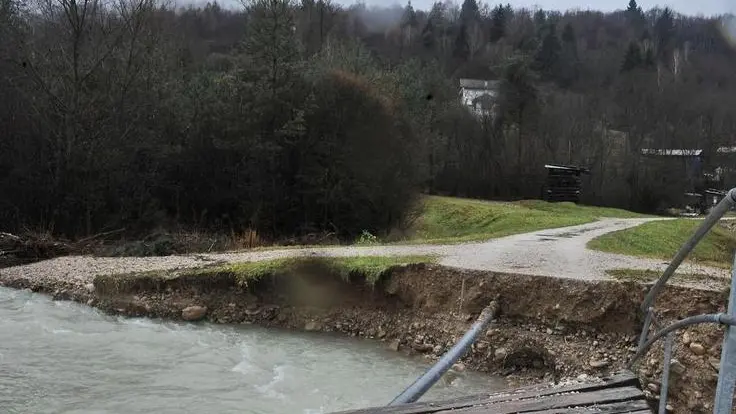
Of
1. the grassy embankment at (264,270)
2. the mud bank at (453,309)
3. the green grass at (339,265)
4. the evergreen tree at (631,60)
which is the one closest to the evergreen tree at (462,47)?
the evergreen tree at (631,60)

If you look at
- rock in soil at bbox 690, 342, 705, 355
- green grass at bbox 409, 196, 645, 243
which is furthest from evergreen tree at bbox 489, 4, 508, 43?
rock in soil at bbox 690, 342, 705, 355

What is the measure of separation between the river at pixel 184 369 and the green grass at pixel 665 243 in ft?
28.4

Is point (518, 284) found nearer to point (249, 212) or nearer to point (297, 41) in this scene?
point (249, 212)

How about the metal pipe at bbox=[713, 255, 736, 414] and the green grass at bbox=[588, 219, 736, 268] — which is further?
the green grass at bbox=[588, 219, 736, 268]

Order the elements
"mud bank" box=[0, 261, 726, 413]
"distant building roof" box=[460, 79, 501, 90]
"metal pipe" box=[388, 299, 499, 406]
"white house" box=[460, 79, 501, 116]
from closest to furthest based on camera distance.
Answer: "metal pipe" box=[388, 299, 499, 406]
"mud bank" box=[0, 261, 726, 413]
"white house" box=[460, 79, 501, 116]
"distant building roof" box=[460, 79, 501, 90]

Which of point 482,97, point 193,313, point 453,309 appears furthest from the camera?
point 482,97

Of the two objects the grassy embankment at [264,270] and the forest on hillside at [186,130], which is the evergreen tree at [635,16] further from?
the grassy embankment at [264,270]

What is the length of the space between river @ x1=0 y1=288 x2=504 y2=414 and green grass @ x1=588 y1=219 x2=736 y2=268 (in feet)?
28.4

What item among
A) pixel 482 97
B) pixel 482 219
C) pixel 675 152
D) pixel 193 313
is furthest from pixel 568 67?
pixel 193 313

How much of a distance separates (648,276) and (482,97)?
180 ft

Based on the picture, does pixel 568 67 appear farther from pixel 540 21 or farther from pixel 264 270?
pixel 264 270

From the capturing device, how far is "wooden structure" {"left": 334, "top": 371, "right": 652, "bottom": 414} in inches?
130

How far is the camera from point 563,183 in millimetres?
50906

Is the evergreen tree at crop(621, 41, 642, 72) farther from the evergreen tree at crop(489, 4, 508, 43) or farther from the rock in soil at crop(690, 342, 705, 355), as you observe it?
the rock in soil at crop(690, 342, 705, 355)
